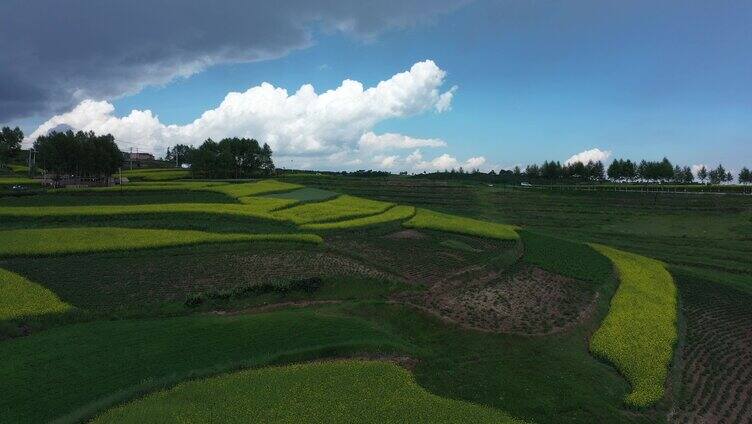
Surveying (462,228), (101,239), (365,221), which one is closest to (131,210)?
(101,239)

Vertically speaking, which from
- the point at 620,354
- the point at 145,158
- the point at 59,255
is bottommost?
the point at 620,354

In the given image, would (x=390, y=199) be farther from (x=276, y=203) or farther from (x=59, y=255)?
(x=59, y=255)

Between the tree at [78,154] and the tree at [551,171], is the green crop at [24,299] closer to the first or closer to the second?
the tree at [78,154]

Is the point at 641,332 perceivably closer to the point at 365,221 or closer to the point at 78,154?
the point at 365,221

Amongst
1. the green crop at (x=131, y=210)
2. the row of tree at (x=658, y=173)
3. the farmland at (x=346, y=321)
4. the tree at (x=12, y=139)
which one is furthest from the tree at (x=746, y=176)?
the tree at (x=12, y=139)

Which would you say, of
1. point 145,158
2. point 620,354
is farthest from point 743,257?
point 145,158

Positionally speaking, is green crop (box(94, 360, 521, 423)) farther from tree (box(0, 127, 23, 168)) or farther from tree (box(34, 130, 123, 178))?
tree (box(0, 127, 23, 168))

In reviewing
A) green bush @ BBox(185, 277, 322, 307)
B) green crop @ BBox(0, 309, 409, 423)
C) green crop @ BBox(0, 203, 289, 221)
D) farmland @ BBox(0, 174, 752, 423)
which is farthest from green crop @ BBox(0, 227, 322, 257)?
green crop @ BBox(0, 309, 409, 423)
